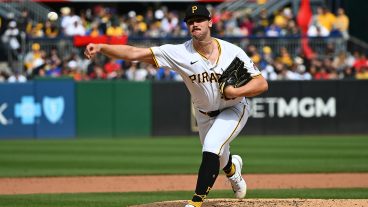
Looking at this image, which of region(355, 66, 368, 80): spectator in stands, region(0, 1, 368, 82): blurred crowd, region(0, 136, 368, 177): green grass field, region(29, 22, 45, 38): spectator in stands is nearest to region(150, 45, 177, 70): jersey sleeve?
region(0, 136, 368, 177): green grass field

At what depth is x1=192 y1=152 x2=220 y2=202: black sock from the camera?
23.6ft

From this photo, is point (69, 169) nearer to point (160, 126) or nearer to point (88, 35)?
point (160, 126)

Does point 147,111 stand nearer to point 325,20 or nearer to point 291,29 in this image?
point 291,29

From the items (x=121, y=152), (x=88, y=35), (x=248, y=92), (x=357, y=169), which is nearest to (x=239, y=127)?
(x=248, y=92)

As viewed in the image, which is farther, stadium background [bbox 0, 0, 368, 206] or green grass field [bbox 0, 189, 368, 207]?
stadium background [bbox 0, 0, 368, 206]

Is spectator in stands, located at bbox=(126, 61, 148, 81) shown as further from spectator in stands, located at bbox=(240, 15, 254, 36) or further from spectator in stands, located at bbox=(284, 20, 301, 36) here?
spectator in stands, located at bbox=(284, 20, 301, 36)

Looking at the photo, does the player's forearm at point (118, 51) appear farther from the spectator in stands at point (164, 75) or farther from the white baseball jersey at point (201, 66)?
the spectator in stands at point (164, 75)

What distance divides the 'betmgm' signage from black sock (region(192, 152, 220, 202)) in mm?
13741

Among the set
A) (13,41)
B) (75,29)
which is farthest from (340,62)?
(13,41)

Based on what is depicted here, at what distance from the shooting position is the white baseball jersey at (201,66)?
7410 mm

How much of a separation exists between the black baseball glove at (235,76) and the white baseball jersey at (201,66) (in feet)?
0.15

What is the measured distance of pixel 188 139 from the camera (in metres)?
19.8

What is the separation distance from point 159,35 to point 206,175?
51.9 feet

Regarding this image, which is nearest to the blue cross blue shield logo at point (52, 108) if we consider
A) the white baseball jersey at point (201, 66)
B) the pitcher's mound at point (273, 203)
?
the pitcher's mound at point (273, 203)
